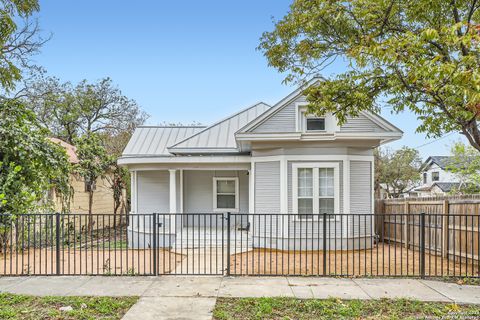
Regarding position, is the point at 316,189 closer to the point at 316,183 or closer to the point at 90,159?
the point at 316,183

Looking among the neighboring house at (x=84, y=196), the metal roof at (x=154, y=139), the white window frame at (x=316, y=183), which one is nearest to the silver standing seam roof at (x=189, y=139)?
the metal roof at (x=154, y=139)

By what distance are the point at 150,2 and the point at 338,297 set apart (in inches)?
447

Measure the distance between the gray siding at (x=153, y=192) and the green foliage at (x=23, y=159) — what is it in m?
3.60

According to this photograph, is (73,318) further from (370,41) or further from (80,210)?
(80,210)

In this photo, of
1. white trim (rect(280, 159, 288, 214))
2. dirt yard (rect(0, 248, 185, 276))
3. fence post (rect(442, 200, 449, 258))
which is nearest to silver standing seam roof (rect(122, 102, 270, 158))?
white trim (rect(280, 159, 288, 214))

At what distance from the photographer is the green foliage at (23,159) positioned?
9586mm

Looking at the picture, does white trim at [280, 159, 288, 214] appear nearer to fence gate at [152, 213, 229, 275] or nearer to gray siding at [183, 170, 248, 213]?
fence gate at [152, 213, 229, 275]

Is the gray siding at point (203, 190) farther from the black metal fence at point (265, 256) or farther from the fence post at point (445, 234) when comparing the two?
the fence post at point (445, 234)

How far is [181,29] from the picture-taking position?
14.1 m

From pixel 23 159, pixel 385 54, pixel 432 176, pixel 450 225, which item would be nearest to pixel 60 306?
pixel 23 159

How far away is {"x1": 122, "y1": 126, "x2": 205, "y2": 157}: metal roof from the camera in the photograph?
46.8 feet

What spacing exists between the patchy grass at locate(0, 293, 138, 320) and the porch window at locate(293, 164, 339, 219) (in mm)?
6592

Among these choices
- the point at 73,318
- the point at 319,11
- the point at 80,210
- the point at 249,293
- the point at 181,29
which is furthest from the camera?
the point at 80,210

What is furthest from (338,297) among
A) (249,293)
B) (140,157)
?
(140,157)
